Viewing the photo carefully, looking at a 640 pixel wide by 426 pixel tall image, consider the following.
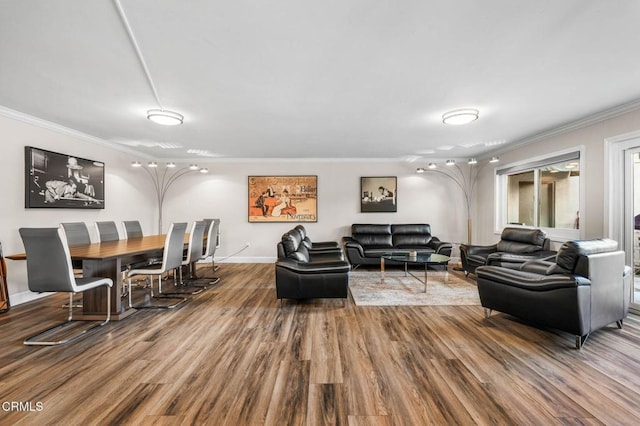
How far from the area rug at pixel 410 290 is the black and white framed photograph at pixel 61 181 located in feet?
14.9

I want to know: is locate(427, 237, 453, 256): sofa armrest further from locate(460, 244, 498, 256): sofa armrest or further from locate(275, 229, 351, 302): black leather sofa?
locate(275, 229, 351, 302): black leather sofa

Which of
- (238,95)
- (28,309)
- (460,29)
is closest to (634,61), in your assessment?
(460,29)

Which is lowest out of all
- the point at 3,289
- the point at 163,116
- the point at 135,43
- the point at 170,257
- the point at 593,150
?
the point at 3,289

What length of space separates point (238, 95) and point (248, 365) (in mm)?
2618

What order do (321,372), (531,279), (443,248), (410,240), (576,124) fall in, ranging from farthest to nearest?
(410,240)
(443,248)
(576,124)
(531,279)
(321,372)

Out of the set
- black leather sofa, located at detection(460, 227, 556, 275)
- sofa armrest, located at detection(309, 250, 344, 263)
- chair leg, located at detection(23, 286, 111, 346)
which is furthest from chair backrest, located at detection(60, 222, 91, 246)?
black leather sofa, located at detection(460, 227, 556, 275)

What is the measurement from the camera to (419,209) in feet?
21.8

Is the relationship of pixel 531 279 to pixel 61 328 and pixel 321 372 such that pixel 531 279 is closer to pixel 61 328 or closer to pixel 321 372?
pixel 321 372

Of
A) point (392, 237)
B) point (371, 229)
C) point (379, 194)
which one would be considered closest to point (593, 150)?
point (392, 237)

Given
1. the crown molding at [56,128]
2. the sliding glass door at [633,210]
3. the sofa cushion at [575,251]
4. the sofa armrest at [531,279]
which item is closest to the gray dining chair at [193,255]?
the crown molding at [56,128]

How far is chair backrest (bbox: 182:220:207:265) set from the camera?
3.96 meters

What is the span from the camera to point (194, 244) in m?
4.07

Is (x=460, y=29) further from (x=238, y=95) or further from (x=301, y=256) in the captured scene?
(x=301, y=256)

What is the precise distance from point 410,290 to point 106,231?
464cm
